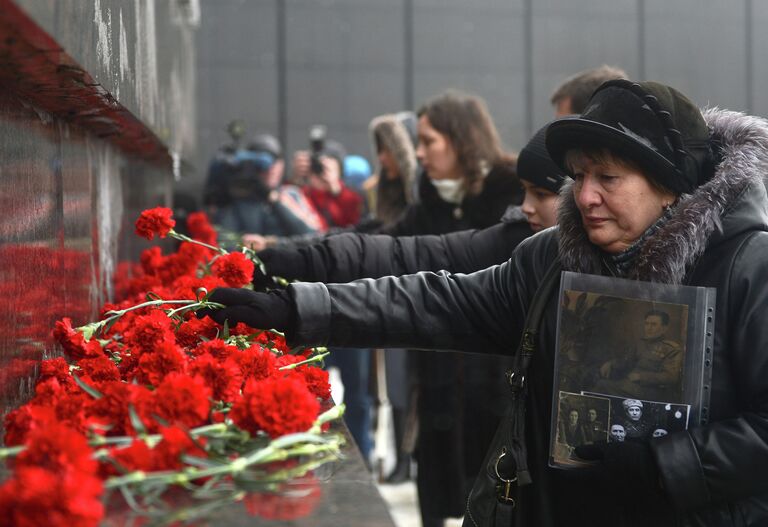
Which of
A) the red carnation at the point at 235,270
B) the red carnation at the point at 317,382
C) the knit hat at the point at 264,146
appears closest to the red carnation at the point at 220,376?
the red carnation at the point at 317,382

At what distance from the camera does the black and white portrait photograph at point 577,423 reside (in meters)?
2.19

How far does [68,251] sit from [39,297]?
356 mm

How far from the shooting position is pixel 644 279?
2.17 metres

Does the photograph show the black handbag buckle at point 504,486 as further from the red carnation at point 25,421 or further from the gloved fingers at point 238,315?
the red carnation at point 25,421

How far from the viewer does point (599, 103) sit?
7.50ft

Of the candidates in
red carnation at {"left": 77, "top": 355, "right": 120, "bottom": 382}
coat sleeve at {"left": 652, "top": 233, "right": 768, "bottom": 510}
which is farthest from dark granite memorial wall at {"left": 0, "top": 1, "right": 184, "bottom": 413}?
coat sleeve at {"left": 652, "top": 233, "right": 768, "bottom": 510}

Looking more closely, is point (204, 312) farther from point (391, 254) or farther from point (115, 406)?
point (391, 254)

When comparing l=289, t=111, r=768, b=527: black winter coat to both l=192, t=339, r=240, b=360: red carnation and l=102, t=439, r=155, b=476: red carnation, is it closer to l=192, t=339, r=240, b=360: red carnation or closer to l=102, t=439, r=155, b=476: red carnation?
l=192, t=339, r=240, b=360: red carnation

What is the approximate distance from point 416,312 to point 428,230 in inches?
72.7

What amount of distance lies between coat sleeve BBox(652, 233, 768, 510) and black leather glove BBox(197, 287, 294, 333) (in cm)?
80

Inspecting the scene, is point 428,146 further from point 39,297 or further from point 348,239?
point 39,297

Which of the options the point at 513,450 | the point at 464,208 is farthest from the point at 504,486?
the point at 464,208

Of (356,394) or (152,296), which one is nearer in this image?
(152,296)

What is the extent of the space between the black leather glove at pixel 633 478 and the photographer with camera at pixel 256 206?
4.25 m
